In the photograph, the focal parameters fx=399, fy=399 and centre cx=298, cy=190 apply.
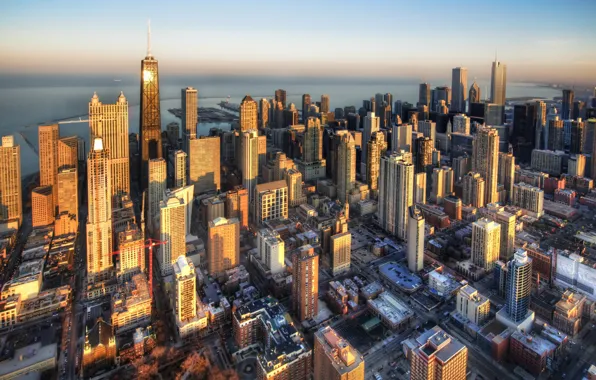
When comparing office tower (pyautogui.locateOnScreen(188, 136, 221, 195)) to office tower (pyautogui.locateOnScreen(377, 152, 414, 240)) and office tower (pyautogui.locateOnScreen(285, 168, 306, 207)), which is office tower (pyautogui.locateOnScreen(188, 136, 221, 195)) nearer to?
office tower (pyautogui.locateOnScreen(285, 168, 306, 207))

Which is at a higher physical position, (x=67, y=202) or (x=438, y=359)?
(x=67, y=202)

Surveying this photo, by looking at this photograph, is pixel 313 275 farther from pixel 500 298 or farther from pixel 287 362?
pixel 500 298

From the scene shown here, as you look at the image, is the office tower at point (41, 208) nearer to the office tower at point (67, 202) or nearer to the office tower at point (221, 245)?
the office tower at point (67, 202)

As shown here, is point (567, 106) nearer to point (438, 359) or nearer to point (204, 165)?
point (204, 165)

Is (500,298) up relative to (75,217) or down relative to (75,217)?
down

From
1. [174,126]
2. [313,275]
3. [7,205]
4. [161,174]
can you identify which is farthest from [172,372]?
[174,126]

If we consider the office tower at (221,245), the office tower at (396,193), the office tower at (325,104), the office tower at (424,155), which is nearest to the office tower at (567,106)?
the office tower at (424,155)

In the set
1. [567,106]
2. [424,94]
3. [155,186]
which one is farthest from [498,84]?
[155,186]
